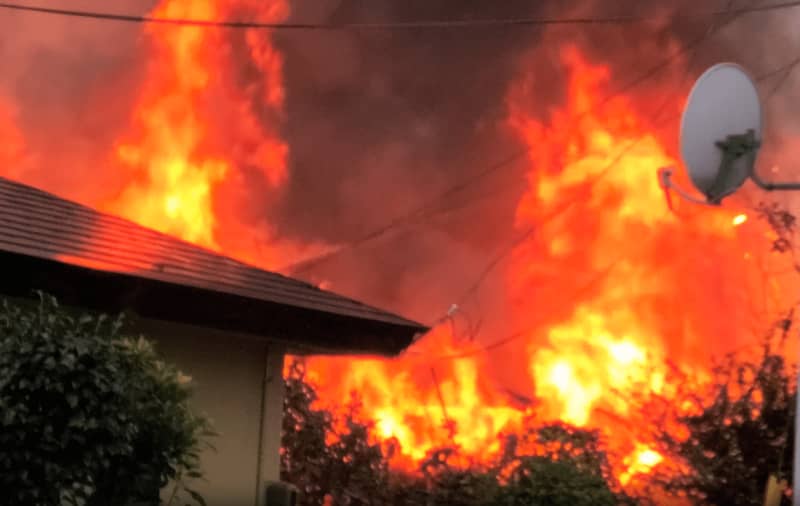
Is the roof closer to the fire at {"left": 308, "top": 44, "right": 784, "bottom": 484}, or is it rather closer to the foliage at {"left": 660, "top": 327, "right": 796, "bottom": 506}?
the foliage at {"left": 660, "top": 327, "right": 796, "bottom": 506}

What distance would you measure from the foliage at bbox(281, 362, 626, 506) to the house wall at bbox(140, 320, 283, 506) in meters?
2.66

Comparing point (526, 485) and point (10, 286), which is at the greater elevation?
point (10, 286)

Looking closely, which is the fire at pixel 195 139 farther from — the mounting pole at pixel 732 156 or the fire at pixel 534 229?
the mounting pole at pixel 732 156

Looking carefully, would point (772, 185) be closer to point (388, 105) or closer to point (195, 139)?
point (195, 139)

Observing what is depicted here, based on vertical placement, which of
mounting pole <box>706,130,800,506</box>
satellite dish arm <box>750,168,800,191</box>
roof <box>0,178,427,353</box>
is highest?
roof <box>0,178,427,353</box>

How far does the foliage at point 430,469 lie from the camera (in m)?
11.2

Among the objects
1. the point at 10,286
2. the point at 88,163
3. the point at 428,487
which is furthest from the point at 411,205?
the point at 10,286

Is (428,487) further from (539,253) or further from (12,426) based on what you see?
(12,426)

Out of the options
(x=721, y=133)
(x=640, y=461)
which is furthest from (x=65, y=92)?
(x=721, y=133)

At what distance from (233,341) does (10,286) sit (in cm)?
260

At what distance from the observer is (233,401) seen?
10688mm

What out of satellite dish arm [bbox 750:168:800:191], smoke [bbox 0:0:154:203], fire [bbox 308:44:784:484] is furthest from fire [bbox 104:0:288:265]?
satellite dish arm [bbox 750:168:800:191]

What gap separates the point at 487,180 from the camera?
20016 mm

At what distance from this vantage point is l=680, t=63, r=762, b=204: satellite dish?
7.00m
